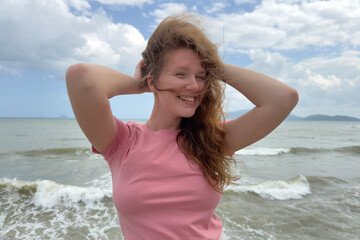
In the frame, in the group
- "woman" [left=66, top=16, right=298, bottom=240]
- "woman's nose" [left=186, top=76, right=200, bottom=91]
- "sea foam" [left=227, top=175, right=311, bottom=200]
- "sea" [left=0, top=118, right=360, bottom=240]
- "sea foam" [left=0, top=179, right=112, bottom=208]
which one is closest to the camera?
"woman" [left=66, top=16, right=298, bottom=240]

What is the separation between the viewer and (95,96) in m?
1.32

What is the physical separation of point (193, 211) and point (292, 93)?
92 centimetres

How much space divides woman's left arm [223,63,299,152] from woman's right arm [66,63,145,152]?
2.39ft

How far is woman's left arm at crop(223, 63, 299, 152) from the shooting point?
61.0 inches

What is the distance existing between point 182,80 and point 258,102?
0.50m

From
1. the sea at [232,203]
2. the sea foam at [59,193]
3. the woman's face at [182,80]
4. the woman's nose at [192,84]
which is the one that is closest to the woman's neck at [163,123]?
the woman's face at [182,80]

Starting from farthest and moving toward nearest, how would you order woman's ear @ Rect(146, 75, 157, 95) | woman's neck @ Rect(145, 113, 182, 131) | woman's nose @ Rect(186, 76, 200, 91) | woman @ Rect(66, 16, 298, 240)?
woman's neck @ Rect(145, 113, 182, 131), woman's ear @ Rect(146, 75, 157, 95), woman's nose @ Rect(186, 76, 200, 91), woman @ Rect(66, 16, 298, 240)

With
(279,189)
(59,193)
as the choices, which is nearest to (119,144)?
(59,193)

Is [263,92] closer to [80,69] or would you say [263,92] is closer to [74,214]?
[80,69]

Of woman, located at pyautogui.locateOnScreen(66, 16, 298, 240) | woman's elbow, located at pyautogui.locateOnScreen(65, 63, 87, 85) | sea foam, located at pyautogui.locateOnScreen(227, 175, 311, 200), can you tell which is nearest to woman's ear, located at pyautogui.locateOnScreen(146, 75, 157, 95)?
woman, located at pyautogui.locateOnScreen(66, 16, 298, 240)

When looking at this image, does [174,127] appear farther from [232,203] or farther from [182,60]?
[232,203]

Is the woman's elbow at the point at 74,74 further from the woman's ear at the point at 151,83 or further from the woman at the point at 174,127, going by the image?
the woman's ear at the point at 151,83

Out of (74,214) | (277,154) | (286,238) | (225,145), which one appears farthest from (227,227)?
(277,154)

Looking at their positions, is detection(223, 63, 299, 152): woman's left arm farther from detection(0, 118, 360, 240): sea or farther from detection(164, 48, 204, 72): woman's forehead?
detection(0, 118, 360, 240): sea
